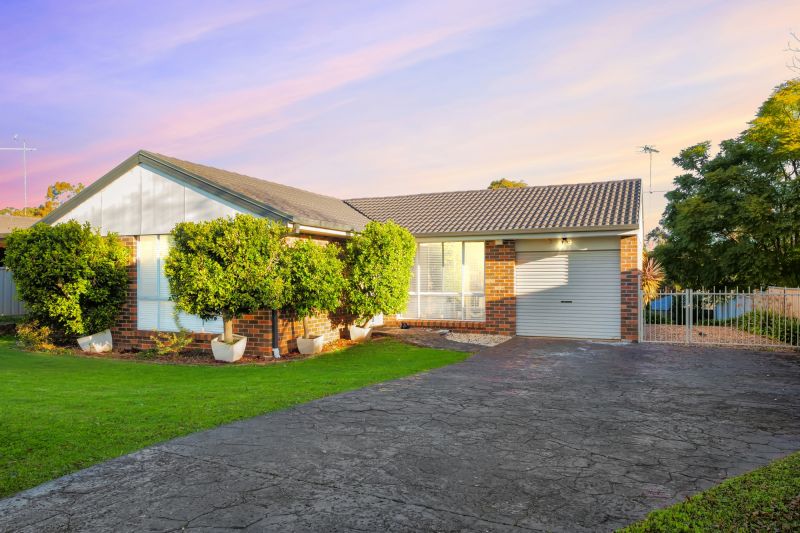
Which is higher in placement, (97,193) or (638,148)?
(638,148)

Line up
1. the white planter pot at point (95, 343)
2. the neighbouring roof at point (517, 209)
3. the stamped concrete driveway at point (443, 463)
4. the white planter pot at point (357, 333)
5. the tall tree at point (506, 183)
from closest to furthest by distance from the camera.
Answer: the stamped concrete driveway at point (443, 463) → the white planter pot at point (95, 343) → the white planter pot at point (357, 333) → the neighbouring roof at point (517, 209) → the tall tree at point (506, 183)

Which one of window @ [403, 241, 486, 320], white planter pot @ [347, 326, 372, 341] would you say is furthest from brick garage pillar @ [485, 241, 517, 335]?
white planter pot @ [347, 326, 372, 341]

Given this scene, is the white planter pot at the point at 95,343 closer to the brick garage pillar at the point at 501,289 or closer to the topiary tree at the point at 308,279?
the topiary tree at the point at 308,279

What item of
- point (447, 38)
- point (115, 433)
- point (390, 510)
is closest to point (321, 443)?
point (390, 510)

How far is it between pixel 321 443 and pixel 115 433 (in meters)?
2.26

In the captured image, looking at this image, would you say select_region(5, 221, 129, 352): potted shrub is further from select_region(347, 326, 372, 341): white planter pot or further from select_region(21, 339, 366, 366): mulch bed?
select_region(347, 326, 372, 341): white planter pot

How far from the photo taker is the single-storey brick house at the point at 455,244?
13.1 meters

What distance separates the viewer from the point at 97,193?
46.6ft

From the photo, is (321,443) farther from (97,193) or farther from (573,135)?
(573,135)

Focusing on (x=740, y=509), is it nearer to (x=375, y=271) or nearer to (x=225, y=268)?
(x=225, y=268)

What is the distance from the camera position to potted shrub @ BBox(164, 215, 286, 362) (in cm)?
1122

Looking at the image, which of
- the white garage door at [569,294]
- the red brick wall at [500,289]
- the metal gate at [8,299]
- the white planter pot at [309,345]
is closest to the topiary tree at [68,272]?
the white planter pot at [309,345]

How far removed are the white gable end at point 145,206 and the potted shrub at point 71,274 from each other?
0.62 metres

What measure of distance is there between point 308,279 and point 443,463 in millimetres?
7256
